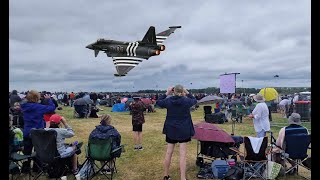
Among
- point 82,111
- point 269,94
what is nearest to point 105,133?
point 269,94

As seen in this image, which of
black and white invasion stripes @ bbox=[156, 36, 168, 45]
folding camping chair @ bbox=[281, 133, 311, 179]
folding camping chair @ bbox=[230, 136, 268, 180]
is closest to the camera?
black and white invasion stripes @ bbox=[156, 36, 168, 45]

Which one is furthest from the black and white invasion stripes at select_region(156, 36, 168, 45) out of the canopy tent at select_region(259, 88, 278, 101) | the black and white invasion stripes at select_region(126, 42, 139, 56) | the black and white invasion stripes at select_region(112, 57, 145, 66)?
the canopy tent at select_region(259, 88, 278, 101)

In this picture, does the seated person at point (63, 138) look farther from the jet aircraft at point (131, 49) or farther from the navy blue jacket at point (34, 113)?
the jet aircraft at point (131, 49)

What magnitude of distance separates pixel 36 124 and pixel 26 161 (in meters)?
0.89

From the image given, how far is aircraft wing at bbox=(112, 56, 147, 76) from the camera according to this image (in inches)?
141

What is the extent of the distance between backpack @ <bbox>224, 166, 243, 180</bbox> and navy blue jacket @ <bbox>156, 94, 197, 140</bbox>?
1.14 metres

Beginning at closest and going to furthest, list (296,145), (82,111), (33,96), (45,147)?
1. (45,147)
2. (33,96)
3. (296,145)
4. (82,111)

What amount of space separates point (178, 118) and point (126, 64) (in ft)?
7.07

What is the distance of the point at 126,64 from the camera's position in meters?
3.63

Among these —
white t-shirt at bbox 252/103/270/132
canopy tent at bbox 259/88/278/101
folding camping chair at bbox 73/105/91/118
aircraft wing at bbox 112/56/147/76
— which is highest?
aircraft wing at bbox 112/56/147/76

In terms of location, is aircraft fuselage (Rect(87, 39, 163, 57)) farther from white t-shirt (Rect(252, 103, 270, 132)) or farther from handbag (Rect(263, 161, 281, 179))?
white t-shirt (Rect(252, 103, 270, 132))

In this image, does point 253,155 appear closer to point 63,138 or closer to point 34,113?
point 63,138

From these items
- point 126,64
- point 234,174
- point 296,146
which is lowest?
point 234,174
